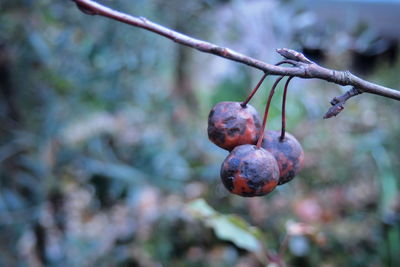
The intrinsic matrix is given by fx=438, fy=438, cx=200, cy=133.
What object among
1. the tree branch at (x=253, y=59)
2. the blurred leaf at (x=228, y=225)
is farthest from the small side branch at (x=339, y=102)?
the blurred leaf at (x=228, y=225)

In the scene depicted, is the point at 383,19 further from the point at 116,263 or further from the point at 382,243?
the point at 116,263

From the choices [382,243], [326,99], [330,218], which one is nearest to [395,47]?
[326,99]

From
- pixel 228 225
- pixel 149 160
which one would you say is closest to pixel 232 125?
pixel 228 225

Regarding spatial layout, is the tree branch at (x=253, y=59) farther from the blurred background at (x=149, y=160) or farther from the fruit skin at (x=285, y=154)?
the blurred background at (x=149, y=160)

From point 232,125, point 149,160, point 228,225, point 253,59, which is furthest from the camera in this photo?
point 149,160

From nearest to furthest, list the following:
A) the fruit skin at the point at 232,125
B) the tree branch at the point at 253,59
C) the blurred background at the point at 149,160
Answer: the tree branch at the point at 253,59 < the fruit skin at the point at 232,125 < the blurred background at the point at 149,160

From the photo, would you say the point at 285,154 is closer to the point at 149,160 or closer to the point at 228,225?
the point at 228,225
